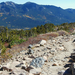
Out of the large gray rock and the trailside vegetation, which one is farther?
the trailside vegetation

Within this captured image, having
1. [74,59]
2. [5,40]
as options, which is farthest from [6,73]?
[5,40]

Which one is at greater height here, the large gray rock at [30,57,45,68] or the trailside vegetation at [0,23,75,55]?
the trailside vegetation at [0,23,75,55]

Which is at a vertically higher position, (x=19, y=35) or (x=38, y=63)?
(x=19, y=35)

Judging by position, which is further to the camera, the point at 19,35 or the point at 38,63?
the point at 19,35

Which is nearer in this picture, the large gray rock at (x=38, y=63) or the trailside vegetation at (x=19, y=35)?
the large gray rock at (x=38, y=63)

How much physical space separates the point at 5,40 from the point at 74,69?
25.9 m

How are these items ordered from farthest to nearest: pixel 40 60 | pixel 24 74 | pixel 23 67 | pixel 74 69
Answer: pixel 40 60 → pixel 23 67 → pixel 24 74 → pixel 74 69

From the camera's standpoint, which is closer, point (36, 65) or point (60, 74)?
point (60, 74)

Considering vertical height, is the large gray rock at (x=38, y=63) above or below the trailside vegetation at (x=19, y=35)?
below

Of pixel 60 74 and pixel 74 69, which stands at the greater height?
pixel 74 69

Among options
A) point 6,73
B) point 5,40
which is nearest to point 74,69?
point 6,73

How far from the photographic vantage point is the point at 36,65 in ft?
21.9

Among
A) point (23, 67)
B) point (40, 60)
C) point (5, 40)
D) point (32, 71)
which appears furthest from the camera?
point (5, 40)

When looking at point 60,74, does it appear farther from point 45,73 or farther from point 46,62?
point 46,62
